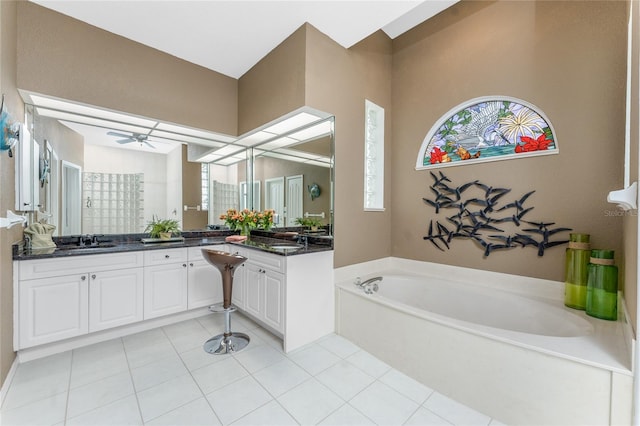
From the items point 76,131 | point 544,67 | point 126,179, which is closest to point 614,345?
point 544,67

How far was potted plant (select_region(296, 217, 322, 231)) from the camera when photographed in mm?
2846

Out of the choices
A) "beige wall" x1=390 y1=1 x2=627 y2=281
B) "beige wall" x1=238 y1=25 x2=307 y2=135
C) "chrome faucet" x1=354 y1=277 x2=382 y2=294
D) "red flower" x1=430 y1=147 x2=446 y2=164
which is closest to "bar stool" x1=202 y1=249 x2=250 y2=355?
"chrome faucet" x1=354 y1=277 x2=382 y2=294

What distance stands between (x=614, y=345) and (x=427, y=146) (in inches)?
87.9

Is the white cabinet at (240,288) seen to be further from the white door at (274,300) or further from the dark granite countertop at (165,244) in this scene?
the white door at (274,300)

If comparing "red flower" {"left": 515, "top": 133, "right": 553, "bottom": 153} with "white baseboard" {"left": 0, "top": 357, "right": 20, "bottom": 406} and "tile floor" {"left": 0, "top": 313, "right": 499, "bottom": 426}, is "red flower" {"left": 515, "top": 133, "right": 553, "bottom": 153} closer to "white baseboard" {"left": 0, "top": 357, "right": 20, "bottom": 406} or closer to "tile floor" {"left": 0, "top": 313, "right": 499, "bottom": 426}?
"tile floor" {"left": 0, "top": 313, "right": 499, "bottom": 426}

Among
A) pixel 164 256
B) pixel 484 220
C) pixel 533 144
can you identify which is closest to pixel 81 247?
pixel 164 256

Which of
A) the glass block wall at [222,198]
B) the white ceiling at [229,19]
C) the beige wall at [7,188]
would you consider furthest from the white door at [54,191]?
the glass block wall at [222,198]

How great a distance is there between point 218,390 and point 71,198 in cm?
247

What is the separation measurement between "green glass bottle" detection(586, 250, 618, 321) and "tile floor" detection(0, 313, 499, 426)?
1137 millimetres

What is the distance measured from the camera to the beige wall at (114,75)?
2174 millimetres

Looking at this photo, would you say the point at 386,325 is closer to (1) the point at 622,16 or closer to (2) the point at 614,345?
(2) the point at 614,345

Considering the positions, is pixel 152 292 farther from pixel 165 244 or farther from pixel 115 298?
pixel 165 244

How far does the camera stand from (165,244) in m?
2.72

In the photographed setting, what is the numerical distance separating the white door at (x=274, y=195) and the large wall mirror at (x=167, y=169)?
1cm
